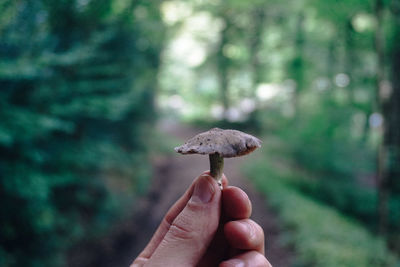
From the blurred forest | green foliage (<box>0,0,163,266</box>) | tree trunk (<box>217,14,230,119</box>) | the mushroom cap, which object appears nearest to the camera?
the mushroom cap

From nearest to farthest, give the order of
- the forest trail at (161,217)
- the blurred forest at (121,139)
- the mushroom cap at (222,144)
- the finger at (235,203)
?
the mushroom cap at (222,144)
the finger at (235,203)
the blurred forest at (121,139)
the forest trail at (161,217)

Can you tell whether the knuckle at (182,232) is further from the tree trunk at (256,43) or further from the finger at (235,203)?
the tree trunk at (256,43)

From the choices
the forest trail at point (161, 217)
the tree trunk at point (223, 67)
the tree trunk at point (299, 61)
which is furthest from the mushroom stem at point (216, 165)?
the tree trunk at point (223, 67)

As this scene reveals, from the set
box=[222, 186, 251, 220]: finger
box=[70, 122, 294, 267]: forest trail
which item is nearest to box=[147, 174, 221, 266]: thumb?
box=[222, 186, 251, 220]: finger

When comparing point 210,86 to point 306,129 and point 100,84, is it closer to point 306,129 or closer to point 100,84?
point 306,129

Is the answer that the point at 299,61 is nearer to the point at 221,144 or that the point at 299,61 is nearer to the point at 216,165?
the point at 216,165

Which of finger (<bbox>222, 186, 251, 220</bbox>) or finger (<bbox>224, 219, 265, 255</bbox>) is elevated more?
finger (<bbox>222, 186, 251, 220</bbox>)

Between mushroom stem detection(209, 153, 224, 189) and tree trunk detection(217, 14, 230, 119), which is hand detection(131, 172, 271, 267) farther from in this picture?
tree trunk detection(217, 14, 230, 119)
